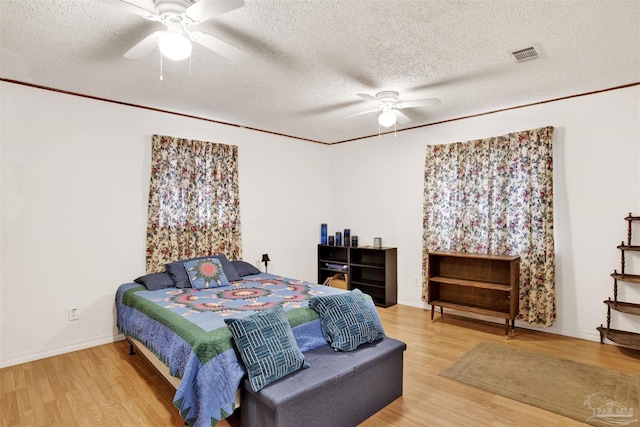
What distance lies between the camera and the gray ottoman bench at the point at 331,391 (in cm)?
202

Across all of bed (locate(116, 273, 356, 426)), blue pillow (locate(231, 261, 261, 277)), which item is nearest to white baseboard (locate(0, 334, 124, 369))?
bed (locate(116, 273, 356, 426))

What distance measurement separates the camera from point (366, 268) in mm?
5641

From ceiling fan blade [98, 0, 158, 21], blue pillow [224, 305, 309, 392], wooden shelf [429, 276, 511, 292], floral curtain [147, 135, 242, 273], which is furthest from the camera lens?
floral curtain [147, 135, 242, 273]

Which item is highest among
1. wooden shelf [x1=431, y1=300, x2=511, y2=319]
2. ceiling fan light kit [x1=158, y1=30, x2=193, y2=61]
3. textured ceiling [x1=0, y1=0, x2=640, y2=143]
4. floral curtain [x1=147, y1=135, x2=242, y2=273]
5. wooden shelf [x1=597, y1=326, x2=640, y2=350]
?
textured ceiling [x1=0, y1=0, x2=640, y2=143]

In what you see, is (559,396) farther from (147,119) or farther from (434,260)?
(147,119)

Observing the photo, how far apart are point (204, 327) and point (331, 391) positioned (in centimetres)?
96

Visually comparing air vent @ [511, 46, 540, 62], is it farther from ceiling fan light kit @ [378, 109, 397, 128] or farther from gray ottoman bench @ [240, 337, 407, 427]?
gray ottoman bench @ [240, 337, 407, 427]

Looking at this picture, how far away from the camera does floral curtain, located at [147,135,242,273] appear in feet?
13.7

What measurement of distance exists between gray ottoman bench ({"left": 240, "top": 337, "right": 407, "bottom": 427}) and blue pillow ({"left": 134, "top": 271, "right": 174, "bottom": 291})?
6.31 ft

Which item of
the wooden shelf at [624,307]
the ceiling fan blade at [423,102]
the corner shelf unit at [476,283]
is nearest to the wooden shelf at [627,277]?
the wooden shelf at [624,307]

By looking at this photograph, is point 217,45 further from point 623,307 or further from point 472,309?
point 623,307

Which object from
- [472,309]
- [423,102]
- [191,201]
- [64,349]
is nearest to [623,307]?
[472,309]

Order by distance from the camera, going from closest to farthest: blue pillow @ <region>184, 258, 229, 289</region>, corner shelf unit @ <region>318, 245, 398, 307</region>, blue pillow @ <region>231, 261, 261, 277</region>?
blue pillow @ <region>184, 258, 229, 289</region>, blue pillow @ <region>231, 261, 261, 277</region>, corner shelf unit @ <region>318, 245, 398, 307</region>

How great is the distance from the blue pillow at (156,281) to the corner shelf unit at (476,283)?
317 centimetres
